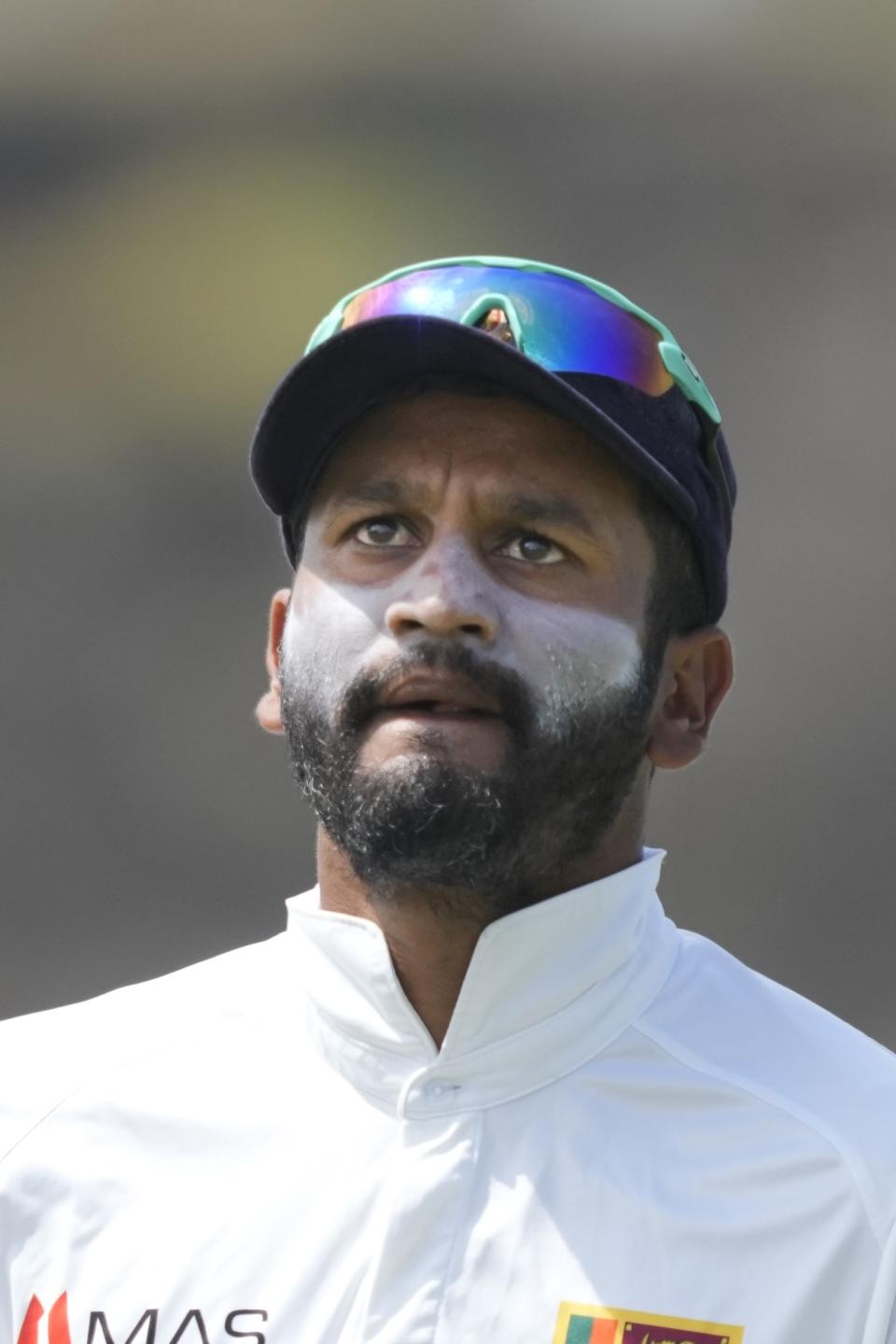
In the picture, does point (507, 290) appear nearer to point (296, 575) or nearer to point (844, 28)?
point (296, 575)

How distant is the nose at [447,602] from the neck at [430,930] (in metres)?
0.24

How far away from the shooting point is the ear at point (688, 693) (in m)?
1.98

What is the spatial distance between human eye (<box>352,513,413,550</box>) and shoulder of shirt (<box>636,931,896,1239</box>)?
49 cm

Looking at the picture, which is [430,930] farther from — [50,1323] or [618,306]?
[618,306]

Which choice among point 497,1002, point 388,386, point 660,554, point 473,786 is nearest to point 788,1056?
point 497,1002

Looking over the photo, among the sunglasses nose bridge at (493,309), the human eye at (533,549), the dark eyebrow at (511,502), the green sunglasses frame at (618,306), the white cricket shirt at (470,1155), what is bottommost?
the white cricket shirt at (470,1155)

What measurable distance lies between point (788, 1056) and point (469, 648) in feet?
1.57

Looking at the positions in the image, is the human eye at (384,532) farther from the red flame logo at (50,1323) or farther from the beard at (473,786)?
the red flame logo at (50,1323)

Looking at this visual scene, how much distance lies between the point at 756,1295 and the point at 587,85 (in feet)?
6.80

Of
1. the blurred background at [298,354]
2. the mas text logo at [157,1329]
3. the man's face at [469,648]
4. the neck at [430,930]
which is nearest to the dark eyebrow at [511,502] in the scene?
the man's face at [469,648]

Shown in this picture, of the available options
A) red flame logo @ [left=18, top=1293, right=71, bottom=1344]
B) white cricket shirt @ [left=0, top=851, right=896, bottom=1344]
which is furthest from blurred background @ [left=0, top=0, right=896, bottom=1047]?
red flame logo @ [left=18, top=1293, right=71, bottom=1344]

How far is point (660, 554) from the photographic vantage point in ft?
6.35

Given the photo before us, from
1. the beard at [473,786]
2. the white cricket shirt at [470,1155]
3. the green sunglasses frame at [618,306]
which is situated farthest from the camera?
the green sunglasses frame at [618,306]

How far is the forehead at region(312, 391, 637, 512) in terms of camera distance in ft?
6.06
